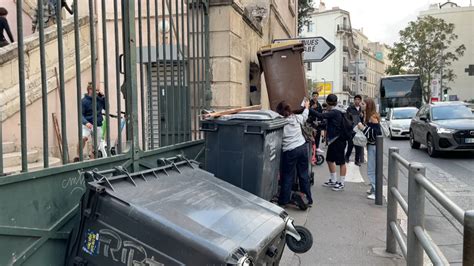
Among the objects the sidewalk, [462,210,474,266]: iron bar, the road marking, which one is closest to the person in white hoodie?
the sidewalk

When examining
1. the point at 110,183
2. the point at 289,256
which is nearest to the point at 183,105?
the point at 289,256

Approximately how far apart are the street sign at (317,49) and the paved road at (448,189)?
3.04 metres

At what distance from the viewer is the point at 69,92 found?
8.16 meters

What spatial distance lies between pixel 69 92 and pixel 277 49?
4.13 meters

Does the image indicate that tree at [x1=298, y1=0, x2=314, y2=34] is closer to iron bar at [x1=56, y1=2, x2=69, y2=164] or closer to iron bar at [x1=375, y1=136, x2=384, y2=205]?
iron bar at [x1=375, y1=136, x2=384, y2=205]

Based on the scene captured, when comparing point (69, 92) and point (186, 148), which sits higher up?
point (69, 92)

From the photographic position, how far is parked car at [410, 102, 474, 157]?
11820 millimetres

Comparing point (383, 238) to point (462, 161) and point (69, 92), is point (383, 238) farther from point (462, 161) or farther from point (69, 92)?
point (462, 161)

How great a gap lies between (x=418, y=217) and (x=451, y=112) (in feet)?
39.4

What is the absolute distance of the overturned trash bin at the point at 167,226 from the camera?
2195mm

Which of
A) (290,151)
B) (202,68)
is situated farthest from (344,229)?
(202,68)

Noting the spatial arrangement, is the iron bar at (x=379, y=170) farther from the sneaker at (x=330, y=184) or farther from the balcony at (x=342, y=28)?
the balcony at (x=342, y=28)

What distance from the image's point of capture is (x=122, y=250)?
2318mm

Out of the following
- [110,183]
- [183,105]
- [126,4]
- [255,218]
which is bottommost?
[255,218]
